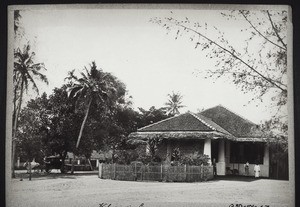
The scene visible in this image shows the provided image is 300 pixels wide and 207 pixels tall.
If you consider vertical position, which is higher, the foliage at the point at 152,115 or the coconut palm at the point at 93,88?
the coconut palm at the point at 93,88

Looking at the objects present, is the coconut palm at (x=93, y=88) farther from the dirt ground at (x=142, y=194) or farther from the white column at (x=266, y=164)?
the white column at (x=266, y=164)

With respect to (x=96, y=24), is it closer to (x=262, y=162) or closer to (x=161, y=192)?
(x=161, y=192)

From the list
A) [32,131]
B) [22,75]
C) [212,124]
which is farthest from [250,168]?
[22,75]

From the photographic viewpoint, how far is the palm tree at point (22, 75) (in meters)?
8.06

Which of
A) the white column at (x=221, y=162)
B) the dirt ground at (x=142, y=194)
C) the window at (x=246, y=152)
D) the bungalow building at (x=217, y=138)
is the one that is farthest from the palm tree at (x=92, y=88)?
the window at (x=246, y=152)

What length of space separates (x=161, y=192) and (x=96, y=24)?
2590mm

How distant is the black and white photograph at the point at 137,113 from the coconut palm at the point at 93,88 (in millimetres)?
16

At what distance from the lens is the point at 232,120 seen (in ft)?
26.9

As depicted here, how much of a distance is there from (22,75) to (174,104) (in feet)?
7.39

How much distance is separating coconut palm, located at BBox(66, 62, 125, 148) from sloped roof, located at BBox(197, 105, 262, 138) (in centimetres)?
137

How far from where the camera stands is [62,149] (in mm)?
8266

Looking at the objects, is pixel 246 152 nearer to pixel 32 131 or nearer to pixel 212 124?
pixel 212 124

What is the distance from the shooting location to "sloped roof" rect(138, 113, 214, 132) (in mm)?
8266

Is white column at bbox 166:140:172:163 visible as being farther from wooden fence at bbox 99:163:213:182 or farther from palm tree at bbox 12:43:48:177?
palm tree at bbox 12:43:48:177
